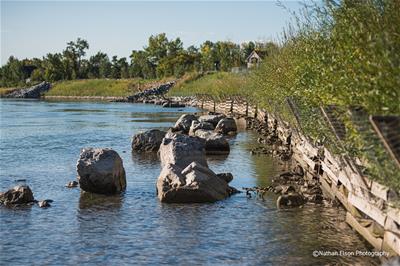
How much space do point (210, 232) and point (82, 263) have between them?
Result: 3.67 metres

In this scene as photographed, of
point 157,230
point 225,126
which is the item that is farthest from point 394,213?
point 225,126

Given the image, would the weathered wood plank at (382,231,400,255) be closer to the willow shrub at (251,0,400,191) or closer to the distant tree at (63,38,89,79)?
the willow shrub at (251,0,400,191)

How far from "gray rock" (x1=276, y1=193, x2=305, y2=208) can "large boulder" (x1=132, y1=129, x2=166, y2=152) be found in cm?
1456

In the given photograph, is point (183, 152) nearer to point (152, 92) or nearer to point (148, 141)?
point (148, 141)

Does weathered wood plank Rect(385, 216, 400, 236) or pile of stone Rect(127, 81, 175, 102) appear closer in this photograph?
weathered wood plank Rect(385, 216, 400, 236)

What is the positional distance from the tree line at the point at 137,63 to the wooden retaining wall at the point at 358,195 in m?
94.0

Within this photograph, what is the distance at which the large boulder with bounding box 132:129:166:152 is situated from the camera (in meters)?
31.9

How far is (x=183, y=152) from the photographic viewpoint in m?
22.7

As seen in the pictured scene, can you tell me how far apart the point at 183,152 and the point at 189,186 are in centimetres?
448

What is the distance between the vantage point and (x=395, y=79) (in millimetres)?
10922

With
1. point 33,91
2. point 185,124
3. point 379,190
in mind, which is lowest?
point 185,124

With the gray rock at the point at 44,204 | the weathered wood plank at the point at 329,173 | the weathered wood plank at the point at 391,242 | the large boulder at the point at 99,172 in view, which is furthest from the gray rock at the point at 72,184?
the weathered wood plank at the point at 391,242

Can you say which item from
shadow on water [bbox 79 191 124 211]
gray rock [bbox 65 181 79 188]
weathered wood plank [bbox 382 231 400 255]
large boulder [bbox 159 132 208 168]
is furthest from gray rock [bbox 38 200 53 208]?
weathered wood plank [bbox 382 231 400 255]

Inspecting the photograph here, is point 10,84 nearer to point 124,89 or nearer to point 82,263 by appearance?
point 124,89
